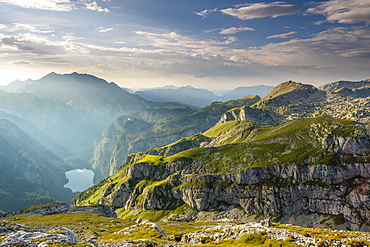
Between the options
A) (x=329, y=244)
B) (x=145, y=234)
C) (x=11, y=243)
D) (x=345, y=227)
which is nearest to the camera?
(x=11, y=243)

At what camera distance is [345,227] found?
193m

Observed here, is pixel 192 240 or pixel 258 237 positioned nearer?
pixel 258 237

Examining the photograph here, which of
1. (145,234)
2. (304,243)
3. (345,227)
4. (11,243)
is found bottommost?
(345,227)

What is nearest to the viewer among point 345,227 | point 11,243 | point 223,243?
point 11,243

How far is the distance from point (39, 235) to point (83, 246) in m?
16.7

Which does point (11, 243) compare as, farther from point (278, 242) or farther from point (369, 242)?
point (369, 242)

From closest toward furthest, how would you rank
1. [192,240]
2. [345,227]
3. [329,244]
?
[329,244] < [192,240] < [345,227]

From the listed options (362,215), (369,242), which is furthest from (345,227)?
(369,242)

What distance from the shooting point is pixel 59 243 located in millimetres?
52688

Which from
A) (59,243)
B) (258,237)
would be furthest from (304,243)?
(59,243)

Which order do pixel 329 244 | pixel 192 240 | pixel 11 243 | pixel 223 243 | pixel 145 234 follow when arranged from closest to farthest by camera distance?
pixel 11 243, pixel 329 244, pixel 223 243, pixel 192 240, pixel 145 234

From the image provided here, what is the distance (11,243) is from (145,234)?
41.9 metres

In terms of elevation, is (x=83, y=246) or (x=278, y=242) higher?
(x=83, y=246)

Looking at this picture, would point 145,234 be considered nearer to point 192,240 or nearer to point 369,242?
point 192,240
